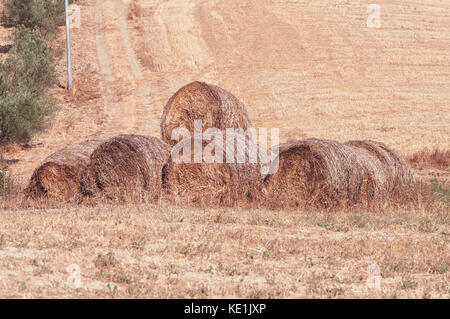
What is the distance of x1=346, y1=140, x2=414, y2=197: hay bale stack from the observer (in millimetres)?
13812

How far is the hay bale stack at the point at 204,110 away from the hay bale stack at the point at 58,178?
3084mm

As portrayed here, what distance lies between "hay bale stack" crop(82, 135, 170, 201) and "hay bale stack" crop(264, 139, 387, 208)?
2.32m

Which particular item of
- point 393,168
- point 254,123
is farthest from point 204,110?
point 254,123

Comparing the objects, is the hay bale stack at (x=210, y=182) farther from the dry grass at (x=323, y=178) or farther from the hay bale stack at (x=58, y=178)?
the hay bale stack at (x=58, y=178)

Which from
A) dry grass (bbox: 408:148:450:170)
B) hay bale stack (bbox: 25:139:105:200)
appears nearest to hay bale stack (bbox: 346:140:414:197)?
hay bale stack (bbox: 25:139:105:200)

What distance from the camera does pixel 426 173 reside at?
1986 cm

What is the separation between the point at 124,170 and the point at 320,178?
157 inches

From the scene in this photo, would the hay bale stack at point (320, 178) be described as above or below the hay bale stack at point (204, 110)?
below

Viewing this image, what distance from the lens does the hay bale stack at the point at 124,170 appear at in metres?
13.3

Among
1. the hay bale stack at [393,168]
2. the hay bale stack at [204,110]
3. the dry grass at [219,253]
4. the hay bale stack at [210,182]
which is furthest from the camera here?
the hay bale stack at [204,110]

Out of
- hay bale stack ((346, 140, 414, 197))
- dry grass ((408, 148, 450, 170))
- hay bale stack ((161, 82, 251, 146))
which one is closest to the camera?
hay bale stack ((346, 140, 414, 197))

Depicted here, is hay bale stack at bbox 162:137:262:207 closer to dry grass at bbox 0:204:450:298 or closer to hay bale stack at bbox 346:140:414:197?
dry grass at bbox 0:204:450:298

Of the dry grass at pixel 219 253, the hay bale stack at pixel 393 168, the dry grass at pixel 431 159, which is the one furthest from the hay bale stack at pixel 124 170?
the dry grass at pixel 431 159
